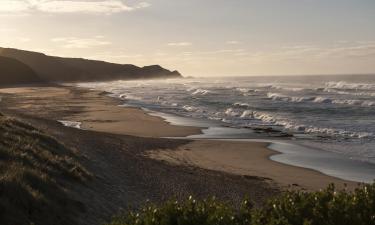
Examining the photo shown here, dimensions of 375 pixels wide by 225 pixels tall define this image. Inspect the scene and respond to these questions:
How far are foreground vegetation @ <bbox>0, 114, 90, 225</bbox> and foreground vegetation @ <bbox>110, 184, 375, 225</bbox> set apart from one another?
10.6 ft

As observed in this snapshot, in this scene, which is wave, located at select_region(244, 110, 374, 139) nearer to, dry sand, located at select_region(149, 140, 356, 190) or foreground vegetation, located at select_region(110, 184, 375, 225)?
dry sand, located at select_region(149, 140, 356, 190)

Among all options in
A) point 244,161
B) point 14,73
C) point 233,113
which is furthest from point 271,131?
point 14,73

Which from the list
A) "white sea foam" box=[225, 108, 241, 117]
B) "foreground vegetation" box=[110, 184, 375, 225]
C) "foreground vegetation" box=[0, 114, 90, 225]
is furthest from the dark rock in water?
"foreground vegetation" box=[110, 184, 375, 225]

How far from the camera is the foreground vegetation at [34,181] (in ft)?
26.7

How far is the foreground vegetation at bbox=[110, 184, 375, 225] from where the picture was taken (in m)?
5.03

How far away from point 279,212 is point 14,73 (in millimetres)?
120534

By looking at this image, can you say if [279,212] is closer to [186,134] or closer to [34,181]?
[34,181]

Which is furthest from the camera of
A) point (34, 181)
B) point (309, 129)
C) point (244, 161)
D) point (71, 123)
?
point (71, 123)

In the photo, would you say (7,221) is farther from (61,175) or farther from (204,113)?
(204,113)

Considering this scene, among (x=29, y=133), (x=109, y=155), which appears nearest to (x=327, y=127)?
(x=109, y=155)

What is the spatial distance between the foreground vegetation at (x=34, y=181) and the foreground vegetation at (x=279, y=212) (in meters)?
3.23

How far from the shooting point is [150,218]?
198 inches

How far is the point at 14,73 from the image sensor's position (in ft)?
385

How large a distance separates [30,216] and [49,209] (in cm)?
59
